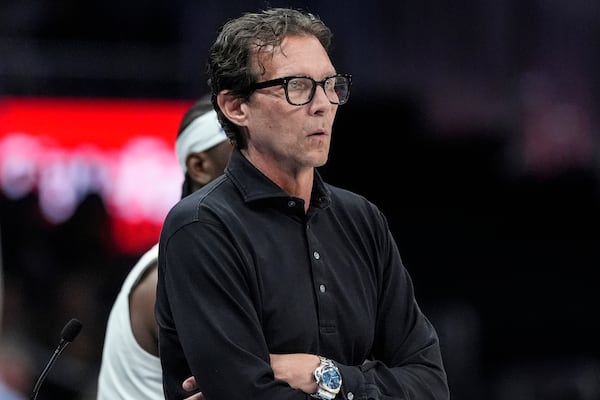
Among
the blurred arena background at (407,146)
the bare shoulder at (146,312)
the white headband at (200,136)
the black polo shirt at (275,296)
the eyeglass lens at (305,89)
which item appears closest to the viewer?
the black polo shirt at (275,296)

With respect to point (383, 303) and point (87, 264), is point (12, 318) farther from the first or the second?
point (383, 303)

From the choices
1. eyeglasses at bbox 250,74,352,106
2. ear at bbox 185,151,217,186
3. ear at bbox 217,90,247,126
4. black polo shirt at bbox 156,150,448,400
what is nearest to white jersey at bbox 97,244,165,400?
ear at bbox 185,151,217,186

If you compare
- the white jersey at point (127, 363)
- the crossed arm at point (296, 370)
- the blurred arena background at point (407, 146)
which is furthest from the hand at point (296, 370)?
the blurred arena background at point (407, 146)

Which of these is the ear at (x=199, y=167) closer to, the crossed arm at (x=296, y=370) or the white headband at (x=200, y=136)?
the white headband at (x=200, y=136)

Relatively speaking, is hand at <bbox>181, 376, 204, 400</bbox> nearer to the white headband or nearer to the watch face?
the watch face

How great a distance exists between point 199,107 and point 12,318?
470 centimetres

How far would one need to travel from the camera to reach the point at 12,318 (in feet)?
26.9

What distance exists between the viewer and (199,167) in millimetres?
3742

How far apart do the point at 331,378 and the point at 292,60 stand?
2.10 feet

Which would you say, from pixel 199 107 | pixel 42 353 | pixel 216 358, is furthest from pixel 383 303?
pixel 42 353

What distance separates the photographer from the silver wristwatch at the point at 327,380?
8.79 ft

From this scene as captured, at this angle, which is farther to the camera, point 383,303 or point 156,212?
point 156,212

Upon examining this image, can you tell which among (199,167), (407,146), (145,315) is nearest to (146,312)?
(145,315)

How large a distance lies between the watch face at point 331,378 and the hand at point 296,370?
2 cm
